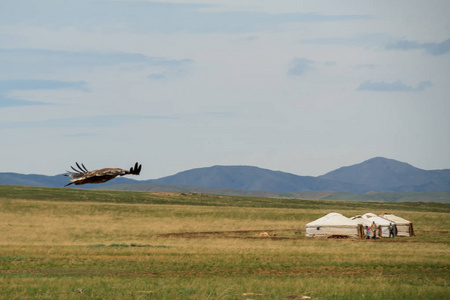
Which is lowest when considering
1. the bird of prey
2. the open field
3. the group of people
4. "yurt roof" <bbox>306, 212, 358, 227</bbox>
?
the open field

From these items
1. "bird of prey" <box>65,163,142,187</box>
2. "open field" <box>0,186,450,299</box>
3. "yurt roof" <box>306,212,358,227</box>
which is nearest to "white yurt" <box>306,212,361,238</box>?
"yurt roof" <box>306,212,358,227</box>

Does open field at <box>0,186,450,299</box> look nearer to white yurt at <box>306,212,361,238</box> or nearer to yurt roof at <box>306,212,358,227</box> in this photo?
white yurt at <box>306,212,361,238</box>

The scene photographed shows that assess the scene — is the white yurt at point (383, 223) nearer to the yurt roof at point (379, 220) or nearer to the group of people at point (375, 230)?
the yurt roof at point (379, 220)

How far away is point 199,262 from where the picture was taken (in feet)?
138

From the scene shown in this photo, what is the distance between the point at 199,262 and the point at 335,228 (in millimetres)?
29023

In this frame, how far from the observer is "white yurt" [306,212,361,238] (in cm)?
6819

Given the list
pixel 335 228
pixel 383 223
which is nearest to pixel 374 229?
pixel 383 223

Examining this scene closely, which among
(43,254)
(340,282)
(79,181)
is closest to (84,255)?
(43,254)

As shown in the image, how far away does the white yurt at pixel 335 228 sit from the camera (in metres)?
68.2

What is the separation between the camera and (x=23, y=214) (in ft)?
284

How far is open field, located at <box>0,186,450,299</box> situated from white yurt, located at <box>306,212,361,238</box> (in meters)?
3.32

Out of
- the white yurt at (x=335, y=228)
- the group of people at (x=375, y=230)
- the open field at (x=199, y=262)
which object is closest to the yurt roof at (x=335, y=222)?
the white yurt at (x=335, y=228)

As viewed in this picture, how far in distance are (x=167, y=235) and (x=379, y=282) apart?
40589 millimetres

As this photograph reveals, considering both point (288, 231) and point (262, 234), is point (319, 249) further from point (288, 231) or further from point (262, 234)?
point (288, 231)
